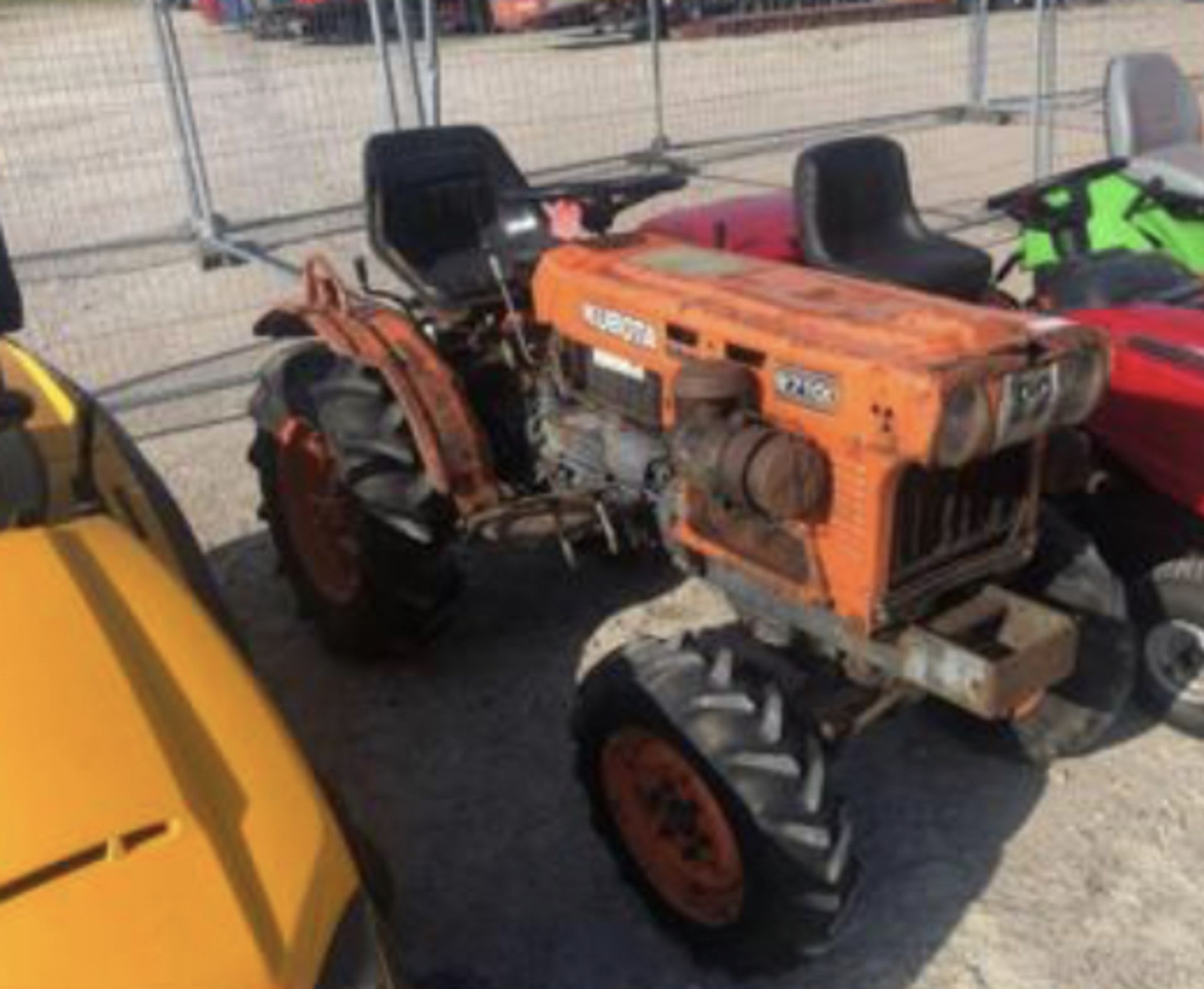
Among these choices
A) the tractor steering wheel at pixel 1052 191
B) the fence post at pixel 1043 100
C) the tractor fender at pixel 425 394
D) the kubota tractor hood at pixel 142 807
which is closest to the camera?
the kubota tractor hood at pixel 142 807

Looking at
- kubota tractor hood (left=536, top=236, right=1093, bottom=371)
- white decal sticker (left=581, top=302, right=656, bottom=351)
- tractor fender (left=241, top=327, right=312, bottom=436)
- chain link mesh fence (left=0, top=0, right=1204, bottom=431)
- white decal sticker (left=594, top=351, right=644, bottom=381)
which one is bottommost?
chain link mesh fence (left=0, top=0, right=1204, bottom=431)

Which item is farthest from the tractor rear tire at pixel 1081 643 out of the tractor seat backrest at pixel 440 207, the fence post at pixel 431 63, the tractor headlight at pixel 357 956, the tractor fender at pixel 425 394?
the fence post at pixel 431 63

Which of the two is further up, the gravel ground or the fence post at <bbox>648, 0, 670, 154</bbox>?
the fence post at <bbox>648, 0, 670, 154</bbox>


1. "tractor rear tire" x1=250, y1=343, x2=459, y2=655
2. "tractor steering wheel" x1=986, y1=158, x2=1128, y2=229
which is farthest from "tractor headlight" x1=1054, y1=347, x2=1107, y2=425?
"tractor steering wheel" x1=986, y1=158, x2=1128, y2=229

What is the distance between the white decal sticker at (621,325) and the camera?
3062 mm

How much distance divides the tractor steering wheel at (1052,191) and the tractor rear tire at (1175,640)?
1505 mm

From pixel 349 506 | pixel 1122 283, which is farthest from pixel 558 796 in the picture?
pixel 1122 283

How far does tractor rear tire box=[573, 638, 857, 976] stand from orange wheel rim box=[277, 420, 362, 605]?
121 cm

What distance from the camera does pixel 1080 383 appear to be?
102 inches

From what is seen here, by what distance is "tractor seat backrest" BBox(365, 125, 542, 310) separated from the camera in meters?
3.95

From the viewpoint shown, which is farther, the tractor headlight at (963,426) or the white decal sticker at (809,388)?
the white decal sticker at (809,388)

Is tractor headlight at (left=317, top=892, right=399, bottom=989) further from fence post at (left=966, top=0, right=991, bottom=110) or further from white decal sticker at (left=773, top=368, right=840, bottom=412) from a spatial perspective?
fence post at (left=966, top=0, right=991, bottom=110)

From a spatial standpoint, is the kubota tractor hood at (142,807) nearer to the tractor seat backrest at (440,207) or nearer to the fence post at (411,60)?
the tractor seat backrest at (440,207)

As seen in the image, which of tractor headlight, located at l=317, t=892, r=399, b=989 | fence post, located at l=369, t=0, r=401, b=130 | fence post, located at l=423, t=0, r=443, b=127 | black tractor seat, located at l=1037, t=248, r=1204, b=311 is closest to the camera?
tractor headlight, located at l=317, t=892, r=399, b=989
